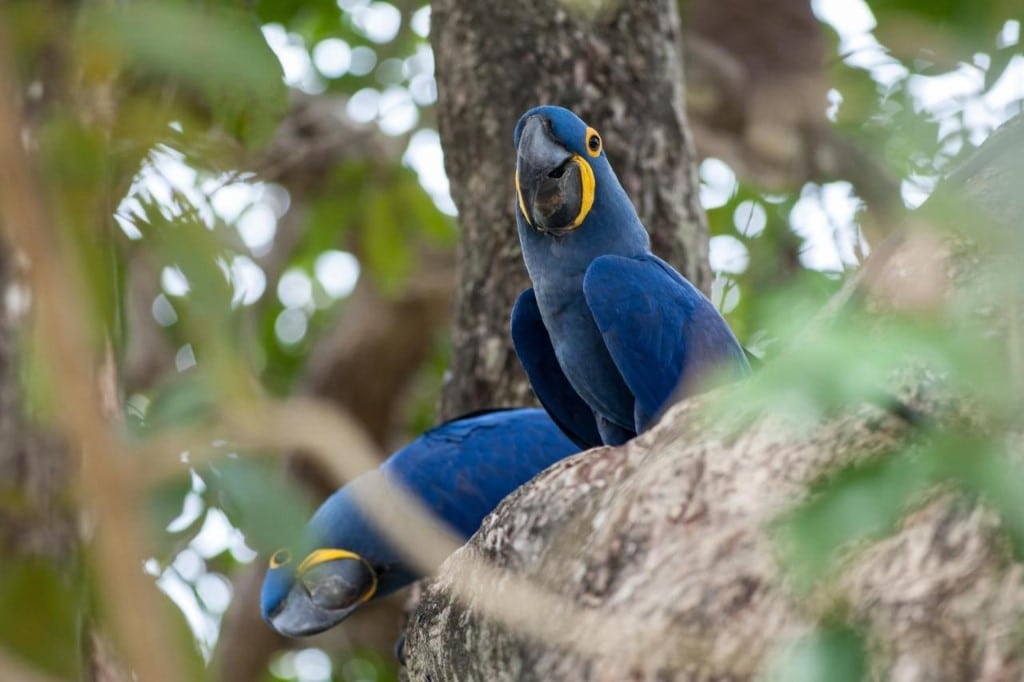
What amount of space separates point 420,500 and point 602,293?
92 centimetres

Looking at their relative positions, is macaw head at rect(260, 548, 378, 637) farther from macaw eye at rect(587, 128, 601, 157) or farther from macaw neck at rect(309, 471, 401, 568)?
macaw eye at rect(587, 128, 601, 157)

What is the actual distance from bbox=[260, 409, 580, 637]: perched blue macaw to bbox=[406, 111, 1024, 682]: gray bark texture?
1.02 meters

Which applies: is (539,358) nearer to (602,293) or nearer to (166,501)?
(602,293)

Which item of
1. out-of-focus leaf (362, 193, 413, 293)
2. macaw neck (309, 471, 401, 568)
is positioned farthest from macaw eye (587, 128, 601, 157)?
out-of-focus leaf (362, 193, 413, 293)

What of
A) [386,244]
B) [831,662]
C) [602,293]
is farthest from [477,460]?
[831,662]

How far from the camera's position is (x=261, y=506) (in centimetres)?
90

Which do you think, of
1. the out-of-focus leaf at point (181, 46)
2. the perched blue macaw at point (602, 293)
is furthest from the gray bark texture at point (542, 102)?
the out-of-focus leaf at point (181, 46)

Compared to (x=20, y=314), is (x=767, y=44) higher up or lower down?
lower down

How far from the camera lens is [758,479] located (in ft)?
5.49

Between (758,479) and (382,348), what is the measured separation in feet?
10.8

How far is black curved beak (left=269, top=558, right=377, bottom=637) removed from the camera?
330cm

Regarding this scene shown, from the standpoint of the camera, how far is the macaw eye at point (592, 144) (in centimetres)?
247

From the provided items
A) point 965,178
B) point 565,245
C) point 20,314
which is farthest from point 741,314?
point 20,314

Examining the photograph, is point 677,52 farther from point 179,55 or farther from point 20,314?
point 179,55
